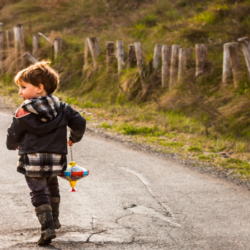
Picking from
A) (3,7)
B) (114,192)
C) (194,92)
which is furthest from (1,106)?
(3,7)

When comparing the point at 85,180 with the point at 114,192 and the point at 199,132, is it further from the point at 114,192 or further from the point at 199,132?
the point at 199,132

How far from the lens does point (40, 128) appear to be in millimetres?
3035

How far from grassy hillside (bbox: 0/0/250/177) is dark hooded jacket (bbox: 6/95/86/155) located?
3092 millimetres

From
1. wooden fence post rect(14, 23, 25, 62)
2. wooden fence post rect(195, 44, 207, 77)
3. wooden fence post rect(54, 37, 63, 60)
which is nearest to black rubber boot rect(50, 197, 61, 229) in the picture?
wooden fence post rect(195, 44, 207, 77)

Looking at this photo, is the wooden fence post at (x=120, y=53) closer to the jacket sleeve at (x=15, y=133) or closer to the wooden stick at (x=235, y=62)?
the wooden stick at (x=235, y=62)

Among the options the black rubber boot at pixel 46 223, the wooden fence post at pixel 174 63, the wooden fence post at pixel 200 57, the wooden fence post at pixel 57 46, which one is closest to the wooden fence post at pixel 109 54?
the wooden fence post at pixel 57 46

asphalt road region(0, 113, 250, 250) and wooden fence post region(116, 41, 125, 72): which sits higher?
wooden fence post region(116, 41, 125, 72)

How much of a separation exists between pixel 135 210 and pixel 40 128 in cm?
147

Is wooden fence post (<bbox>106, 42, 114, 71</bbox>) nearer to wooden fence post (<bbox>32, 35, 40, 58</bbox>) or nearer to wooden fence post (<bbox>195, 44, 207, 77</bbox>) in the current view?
wooden fence post (<bbox>32, 35, 40, 58</bbox>)

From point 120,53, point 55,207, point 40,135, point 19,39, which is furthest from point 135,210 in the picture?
point 19,39

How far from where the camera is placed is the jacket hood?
3010 millimetres

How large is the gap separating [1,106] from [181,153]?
180 inches

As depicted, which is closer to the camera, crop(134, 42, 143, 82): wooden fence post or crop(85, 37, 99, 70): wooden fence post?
crop(134, 42, 143, 82): wooden fence post

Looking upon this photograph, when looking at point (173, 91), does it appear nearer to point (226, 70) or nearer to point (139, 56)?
point (226, 70)
